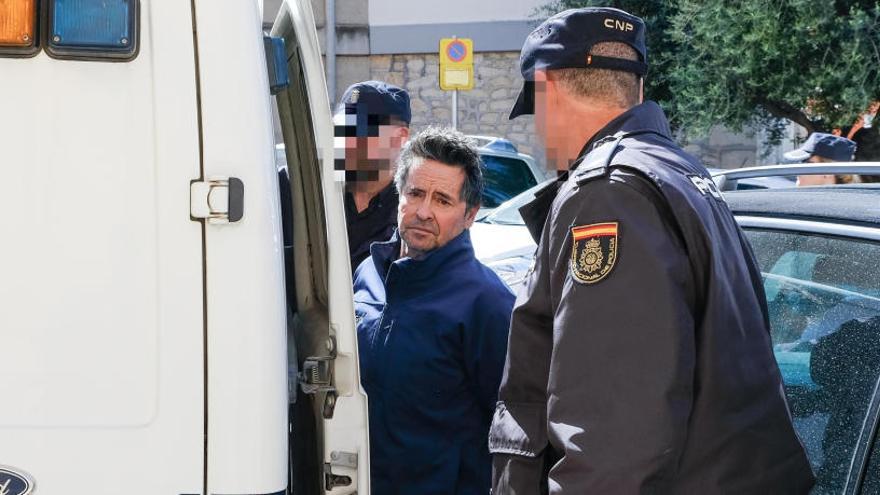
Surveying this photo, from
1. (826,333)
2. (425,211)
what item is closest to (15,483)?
(425,211)

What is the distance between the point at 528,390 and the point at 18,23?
1.06m

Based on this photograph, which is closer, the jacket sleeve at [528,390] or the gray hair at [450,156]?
the jacket sleeve at [528,390]

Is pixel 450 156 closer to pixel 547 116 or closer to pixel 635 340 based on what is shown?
pixel 547 116

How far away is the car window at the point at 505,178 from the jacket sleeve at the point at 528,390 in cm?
824

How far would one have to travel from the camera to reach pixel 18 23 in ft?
5.40

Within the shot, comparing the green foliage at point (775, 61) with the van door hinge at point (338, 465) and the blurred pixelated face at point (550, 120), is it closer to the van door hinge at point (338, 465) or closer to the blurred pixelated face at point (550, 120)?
the blurred pixelated face at point (550, 120)

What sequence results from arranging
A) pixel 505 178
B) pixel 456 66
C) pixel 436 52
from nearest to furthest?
pixel 456 66 < pixel 505 178 < pixel 436 52

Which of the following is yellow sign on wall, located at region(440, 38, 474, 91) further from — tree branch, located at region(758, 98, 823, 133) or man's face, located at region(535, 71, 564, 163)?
man's face, located at region(535, 71, 564, 163)

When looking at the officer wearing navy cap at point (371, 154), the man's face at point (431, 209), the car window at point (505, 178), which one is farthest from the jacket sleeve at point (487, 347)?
the car window at point (505, 178)

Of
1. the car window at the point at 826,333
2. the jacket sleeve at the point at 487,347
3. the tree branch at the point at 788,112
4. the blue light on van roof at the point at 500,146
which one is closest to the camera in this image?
the car window at the point at 826,333

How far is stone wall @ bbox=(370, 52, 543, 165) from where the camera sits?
16.3 meters

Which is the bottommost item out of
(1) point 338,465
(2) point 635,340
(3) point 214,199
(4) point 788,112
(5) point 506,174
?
(1) point 338,465

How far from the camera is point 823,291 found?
8.10 ft

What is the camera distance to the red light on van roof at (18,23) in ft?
5.37
